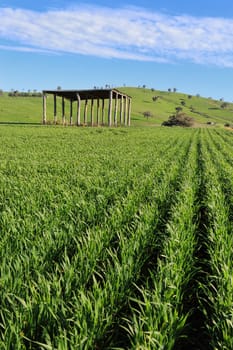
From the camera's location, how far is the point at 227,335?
2.82 metres

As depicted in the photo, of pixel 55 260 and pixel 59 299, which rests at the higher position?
pixel 59 299

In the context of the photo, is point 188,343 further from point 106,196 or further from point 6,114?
point 6,114

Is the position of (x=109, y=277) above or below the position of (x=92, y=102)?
below

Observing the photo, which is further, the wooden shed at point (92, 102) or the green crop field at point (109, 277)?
the wooden shed at point (92, 102)

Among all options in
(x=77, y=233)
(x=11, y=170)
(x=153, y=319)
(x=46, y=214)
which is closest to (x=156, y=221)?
(x=77, y=233)

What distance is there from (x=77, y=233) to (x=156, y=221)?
1428mm

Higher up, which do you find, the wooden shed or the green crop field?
the wooden shed

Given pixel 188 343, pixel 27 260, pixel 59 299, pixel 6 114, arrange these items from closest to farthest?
pixel 59 299, pixel 188 343, pixel 27 260, pixel 6 114

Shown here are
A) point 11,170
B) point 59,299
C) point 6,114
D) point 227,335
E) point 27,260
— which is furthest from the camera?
point 6,114

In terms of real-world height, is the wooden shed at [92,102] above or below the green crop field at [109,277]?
above

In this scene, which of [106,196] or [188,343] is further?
[106,196]

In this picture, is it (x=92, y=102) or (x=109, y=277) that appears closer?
(x=109, y=277)

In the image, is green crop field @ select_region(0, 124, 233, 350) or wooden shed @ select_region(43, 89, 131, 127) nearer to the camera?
green crop field @ select_region(0, 124, 233, 350)

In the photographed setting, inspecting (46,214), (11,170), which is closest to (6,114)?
(11,170)
